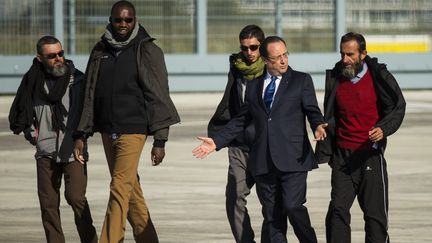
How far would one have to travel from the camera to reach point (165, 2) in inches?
1406

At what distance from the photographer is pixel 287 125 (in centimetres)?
1020

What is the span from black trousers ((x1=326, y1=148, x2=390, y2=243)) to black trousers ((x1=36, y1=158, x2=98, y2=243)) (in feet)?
6.05

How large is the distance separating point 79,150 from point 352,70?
6.79 feet

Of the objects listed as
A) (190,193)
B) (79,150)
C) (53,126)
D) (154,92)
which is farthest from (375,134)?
(190,193)

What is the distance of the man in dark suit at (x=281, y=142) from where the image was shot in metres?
10.1

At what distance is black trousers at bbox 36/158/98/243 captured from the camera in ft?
35.9

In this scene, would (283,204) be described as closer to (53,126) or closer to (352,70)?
(352,70)

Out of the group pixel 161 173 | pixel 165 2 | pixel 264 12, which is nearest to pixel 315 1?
pixel 264 12

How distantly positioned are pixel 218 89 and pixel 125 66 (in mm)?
25068

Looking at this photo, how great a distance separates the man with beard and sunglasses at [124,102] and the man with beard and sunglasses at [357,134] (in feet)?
3.89

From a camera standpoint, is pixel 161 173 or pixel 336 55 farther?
pixel 336 55

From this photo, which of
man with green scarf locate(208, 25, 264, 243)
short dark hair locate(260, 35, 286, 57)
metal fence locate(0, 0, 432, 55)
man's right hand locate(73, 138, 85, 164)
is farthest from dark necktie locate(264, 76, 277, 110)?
metal fence locate(0, 0, 432, 55)

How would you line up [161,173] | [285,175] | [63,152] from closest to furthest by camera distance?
[285,175]
[63,152]
[161,173]

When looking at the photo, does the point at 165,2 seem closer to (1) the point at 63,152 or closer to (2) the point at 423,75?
(2) the point at 423,75
